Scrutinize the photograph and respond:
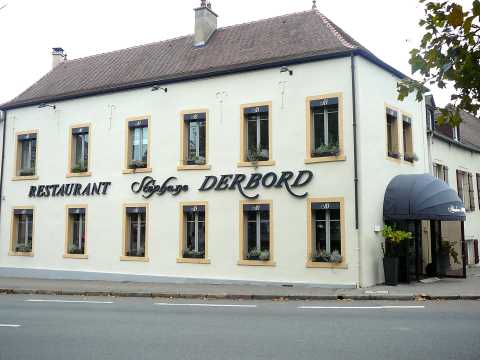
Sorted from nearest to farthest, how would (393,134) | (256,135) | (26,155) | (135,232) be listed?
(256,135)
(393,134)
(135,232)
(26,155)

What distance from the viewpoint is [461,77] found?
5.87 m

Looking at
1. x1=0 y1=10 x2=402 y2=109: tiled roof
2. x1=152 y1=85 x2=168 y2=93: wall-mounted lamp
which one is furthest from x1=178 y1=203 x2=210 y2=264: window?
x1=0 y1=10 x2=402 y2=109: tiled roof

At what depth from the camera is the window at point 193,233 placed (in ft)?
64.8

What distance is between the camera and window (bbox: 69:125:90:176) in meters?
22.8

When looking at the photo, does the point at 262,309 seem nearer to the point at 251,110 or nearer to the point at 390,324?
the point at 390,324

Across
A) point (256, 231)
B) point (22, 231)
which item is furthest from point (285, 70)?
point (22, 231)

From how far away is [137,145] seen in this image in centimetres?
2173

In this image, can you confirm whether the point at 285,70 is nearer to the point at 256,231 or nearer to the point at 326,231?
the point at 326,231

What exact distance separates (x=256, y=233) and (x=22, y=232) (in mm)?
11569

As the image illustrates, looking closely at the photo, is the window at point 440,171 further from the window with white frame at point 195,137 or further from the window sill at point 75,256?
the window sill at point 75,256

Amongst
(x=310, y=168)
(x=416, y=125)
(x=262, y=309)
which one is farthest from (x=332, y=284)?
(x=416, y=125)

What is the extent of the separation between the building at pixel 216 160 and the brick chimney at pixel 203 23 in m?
0.08

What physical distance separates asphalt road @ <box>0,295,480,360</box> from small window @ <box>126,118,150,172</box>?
8012mm

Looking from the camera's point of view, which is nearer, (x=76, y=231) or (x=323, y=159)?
(x=323, y=159)
